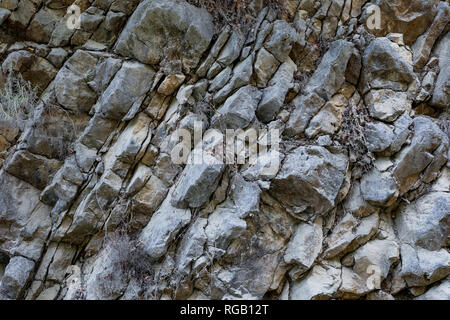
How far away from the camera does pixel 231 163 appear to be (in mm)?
4438

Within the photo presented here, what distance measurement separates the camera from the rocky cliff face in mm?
4141

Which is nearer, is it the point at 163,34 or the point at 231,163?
the point at 231,163

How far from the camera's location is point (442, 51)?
17.1 ft

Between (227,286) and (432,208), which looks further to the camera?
(432,208)

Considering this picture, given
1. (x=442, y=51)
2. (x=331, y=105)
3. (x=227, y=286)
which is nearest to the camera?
(x=227, y=286)

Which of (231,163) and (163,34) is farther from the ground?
(163,34)

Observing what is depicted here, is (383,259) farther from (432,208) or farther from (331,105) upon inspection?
(331,105)

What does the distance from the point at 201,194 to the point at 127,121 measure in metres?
1.78

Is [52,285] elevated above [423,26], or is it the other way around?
[423,26]

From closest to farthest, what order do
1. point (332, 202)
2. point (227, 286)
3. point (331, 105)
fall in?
1. point (227, 286)
2. point (332, 202)
3. point (331, 105)

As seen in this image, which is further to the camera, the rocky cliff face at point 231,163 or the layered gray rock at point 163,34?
the layered gray rock at point 163,34

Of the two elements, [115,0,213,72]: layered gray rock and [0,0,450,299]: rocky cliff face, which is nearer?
[0,0,450,299]: rocky cliff face

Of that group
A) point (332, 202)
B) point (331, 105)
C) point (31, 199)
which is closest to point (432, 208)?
point (332, 202)

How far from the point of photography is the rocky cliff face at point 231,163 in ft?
13.6
